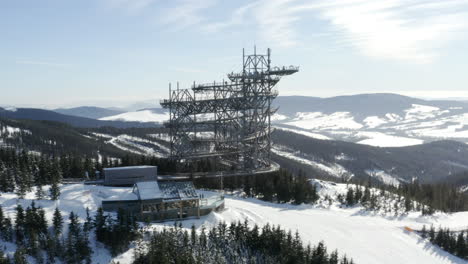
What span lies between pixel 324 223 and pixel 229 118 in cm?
3329

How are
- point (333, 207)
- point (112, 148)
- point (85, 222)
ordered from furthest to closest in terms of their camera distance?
point (112, 148)
point (333, 207)
point (85, 222)

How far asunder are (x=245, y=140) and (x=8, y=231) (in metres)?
50.7

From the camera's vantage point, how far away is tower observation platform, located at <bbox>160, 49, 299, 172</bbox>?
83312mm

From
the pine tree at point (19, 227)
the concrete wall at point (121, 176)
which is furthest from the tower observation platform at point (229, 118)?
the pine tree at point (19, 227)

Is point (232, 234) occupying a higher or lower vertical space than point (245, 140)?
lower

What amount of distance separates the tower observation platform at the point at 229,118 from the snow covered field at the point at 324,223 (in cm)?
1710

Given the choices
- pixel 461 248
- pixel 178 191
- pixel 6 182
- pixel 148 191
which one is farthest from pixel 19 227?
pixel 461 248

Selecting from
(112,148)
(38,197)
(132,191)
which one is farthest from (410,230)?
(112,148)

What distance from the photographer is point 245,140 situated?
83625mm

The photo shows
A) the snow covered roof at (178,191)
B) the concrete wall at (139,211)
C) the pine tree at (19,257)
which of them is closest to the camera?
the pine tree at (19,257)

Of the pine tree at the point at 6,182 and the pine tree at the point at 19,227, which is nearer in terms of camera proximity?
the pine tree at the point at 19,227

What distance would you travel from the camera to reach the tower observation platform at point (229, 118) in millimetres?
83312

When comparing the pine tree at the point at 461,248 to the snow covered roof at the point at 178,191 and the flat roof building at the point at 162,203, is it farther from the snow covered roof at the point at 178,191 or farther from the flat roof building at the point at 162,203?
the snow covered roof at the point at 178,191

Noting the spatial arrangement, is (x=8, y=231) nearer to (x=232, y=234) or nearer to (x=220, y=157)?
(x=232, y=234)
